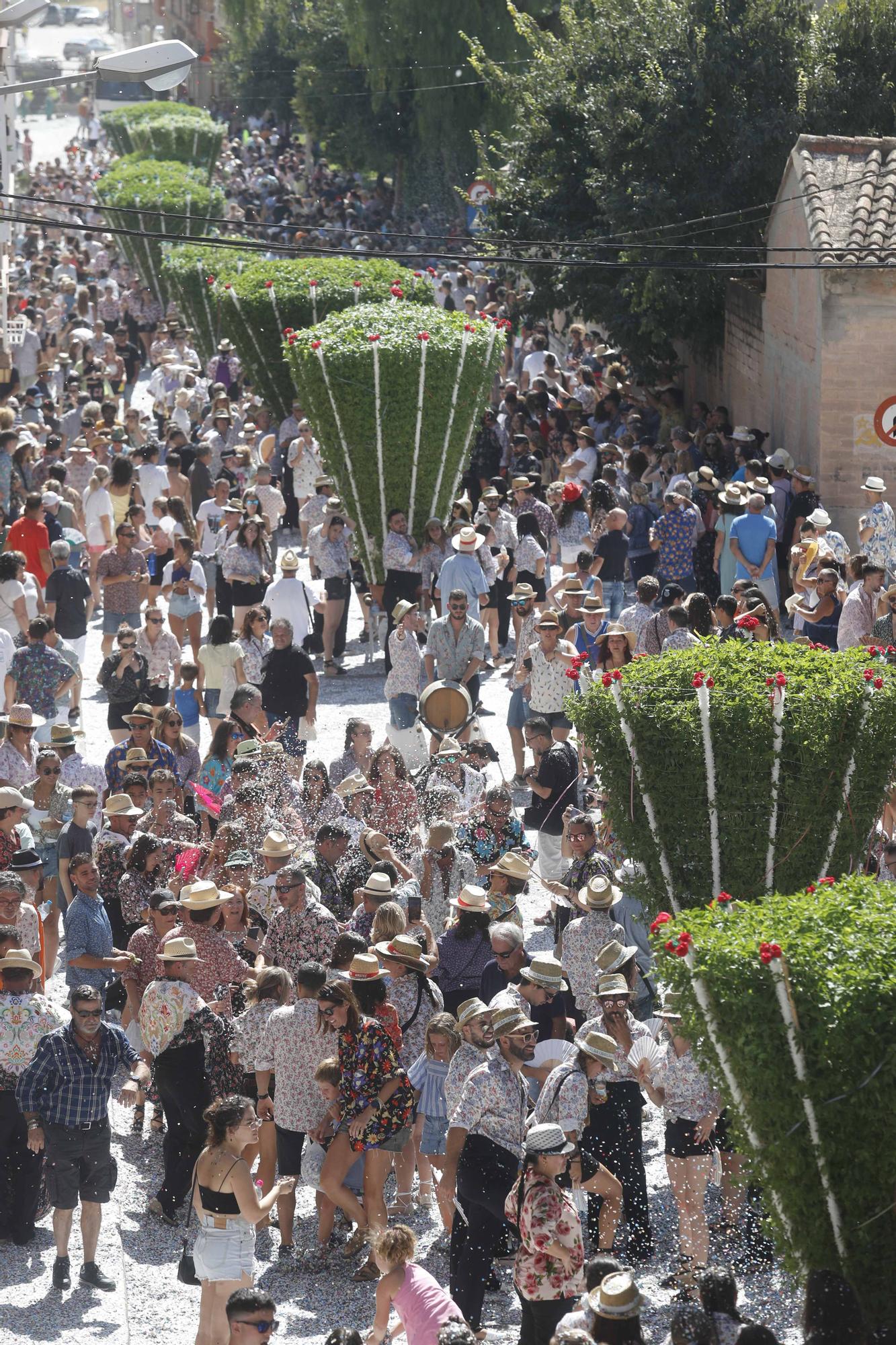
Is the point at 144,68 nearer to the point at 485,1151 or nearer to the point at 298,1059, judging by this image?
the point at 298,1059

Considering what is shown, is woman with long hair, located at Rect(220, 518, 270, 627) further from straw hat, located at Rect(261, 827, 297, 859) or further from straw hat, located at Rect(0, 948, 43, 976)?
straw hat, located at Rect(0, 948, 43, 976)

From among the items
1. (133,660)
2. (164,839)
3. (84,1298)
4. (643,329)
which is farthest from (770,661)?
(643,329)

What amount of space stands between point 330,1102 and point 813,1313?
2731mm

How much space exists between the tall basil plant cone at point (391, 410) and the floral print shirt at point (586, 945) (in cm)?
877

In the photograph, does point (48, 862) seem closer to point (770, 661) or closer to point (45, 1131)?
point (45, 1131)

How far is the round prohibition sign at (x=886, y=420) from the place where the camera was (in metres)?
17.7

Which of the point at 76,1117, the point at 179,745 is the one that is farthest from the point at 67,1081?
the point at 179,745

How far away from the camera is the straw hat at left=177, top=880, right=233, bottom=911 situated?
8.98m

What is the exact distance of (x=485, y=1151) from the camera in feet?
24.8

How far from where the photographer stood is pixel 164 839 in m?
10.3

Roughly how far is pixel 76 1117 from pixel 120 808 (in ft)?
8.34

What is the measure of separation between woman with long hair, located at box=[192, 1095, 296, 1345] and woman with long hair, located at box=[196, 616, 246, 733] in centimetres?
653

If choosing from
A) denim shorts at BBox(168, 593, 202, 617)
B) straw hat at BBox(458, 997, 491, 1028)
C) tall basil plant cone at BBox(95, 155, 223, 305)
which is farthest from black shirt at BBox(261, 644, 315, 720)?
tall basil plant cone at BBox(95, 155, 223, 305)

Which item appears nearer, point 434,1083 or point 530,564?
point 434,1083
